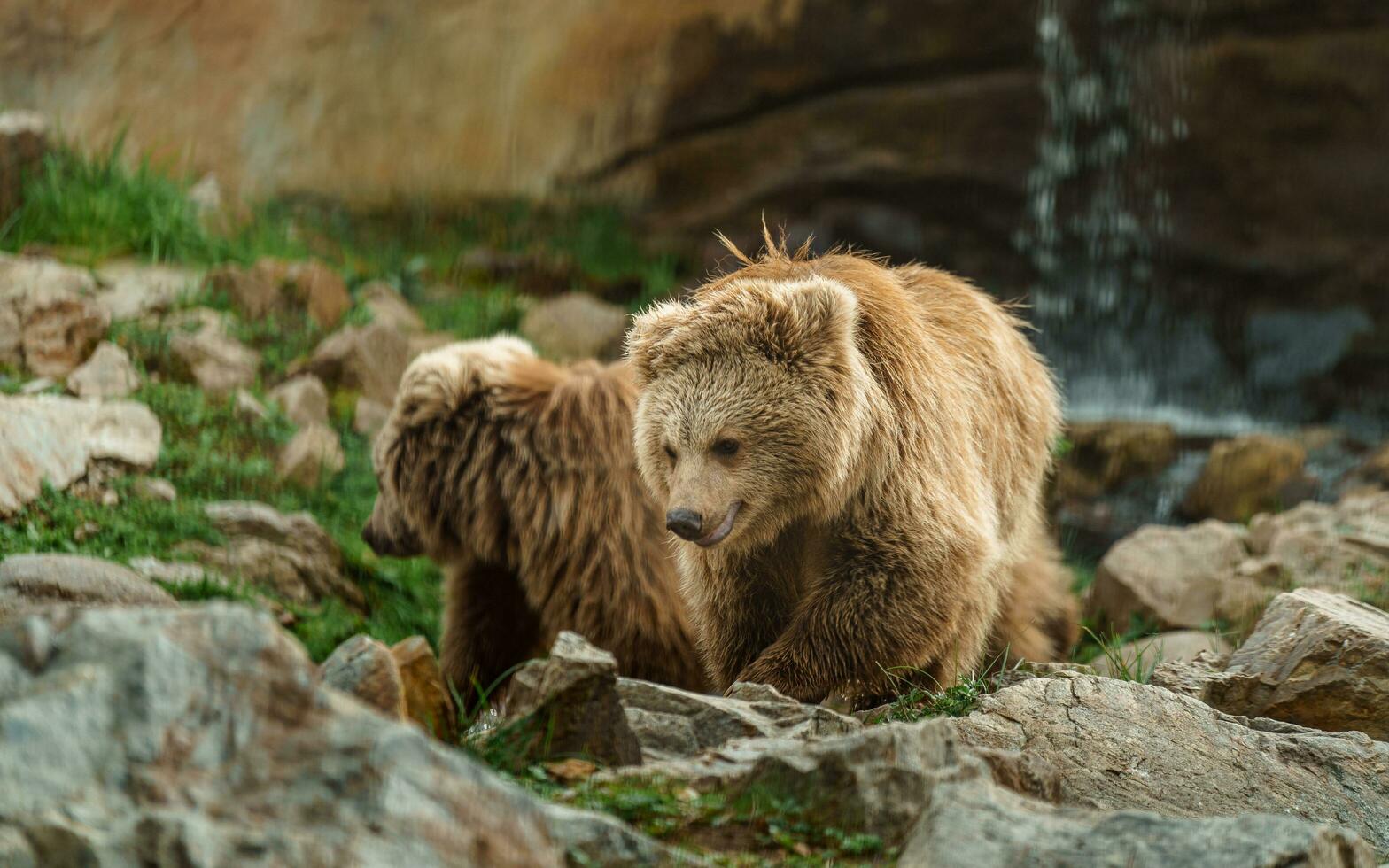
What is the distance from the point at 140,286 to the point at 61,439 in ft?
6.92

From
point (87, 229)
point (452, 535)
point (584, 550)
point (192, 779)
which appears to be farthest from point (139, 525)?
point (192, 779)

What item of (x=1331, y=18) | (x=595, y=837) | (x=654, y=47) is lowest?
(x=595, y=837)

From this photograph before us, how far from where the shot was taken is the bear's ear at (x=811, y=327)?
12.2 feet

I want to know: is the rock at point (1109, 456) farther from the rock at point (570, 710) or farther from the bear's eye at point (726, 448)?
the rock at point (570, 710)

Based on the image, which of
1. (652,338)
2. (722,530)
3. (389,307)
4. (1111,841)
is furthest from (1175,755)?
(389,307)

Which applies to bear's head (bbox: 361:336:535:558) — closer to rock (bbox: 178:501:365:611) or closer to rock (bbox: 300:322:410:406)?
rock (bbox: 178:501:365:611)

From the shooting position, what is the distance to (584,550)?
4949mm

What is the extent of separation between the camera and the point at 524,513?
5.04 m

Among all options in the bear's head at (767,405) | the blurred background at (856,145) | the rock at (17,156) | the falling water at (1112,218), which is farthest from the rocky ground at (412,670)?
the falling water at (1112,218)

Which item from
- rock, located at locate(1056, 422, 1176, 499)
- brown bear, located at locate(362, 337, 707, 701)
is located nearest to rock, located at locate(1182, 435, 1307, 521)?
rock, located at locate(1056, 422, 1176, 499)

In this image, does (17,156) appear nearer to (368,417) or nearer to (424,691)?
(368,417)

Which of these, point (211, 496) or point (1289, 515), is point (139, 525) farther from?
point (1289, 515)

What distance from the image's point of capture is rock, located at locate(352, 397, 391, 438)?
719cm

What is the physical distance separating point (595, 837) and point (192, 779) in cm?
66
